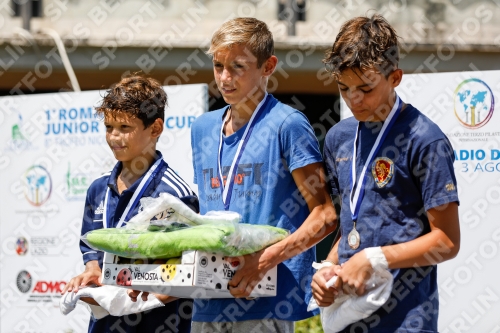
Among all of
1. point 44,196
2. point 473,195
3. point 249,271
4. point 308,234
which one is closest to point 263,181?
point 308,234

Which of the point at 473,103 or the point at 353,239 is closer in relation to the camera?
the point at 353,239

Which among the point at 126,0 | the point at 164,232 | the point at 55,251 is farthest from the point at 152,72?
the point at 164,232

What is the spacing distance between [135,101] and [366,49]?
136cm

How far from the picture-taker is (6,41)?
942 centimetres

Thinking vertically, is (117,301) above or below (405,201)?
below

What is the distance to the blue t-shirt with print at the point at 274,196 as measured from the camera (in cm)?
325

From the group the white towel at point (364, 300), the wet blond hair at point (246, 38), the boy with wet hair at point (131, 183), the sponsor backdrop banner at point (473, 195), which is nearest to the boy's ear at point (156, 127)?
the boy with wet hair at point (131, 183)

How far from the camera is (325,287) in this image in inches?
111

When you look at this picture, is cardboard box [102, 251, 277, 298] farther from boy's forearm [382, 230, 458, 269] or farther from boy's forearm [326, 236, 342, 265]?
boy's forearm [382, 230, 458, 269]

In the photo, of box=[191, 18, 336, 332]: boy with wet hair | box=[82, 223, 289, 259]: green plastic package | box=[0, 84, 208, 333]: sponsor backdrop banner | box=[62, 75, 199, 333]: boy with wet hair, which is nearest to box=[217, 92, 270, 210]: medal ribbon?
box=[191, 18, 336, 332]: boy with wet hair

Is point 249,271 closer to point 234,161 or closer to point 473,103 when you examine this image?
point 234,161

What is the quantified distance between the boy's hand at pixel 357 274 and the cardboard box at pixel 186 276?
17.6 inches

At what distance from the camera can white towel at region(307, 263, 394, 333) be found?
9.00 feet

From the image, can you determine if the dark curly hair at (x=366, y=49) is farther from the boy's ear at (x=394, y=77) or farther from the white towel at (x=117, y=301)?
the white towel at (x=117, y=301)
